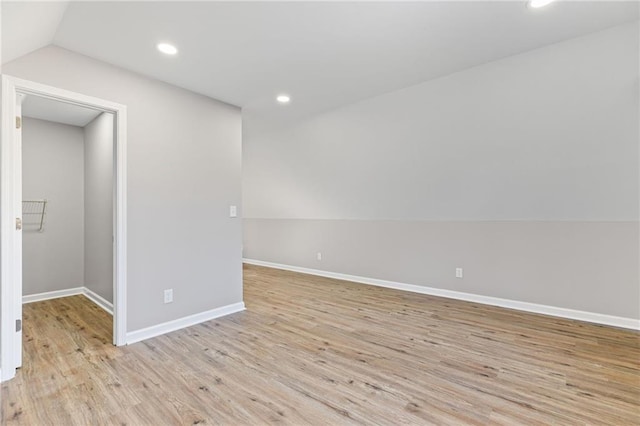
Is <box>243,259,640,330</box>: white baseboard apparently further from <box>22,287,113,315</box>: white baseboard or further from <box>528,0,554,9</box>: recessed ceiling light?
<box>22,287,113,315</box>: white baseboard

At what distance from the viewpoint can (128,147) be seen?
9.02 ft

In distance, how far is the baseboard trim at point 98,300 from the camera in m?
3.63

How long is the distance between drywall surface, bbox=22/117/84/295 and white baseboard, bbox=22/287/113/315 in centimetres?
5

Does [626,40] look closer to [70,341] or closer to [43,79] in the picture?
[43,79]

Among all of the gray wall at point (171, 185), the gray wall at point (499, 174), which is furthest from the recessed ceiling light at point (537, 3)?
the gray wall at point (171, 185)

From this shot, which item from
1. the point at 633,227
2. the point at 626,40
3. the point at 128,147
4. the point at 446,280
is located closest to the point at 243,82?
the point at 128,147

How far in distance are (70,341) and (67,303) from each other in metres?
1.55

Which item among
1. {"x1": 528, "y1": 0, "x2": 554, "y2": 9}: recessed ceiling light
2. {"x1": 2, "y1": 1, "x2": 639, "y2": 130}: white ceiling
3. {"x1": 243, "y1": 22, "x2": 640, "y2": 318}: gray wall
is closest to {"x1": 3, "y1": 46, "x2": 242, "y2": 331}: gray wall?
{"x1": 2, "y1": 1, "x2": 639, "y2": 130}: white ceiling

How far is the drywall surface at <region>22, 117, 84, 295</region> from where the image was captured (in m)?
4.00

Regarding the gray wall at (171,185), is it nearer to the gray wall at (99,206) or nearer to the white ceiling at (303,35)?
the white ceiling at (303,35)

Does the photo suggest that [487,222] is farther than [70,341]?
Yes

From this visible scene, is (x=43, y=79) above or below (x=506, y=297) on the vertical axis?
above

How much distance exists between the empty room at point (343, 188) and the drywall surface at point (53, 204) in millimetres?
24

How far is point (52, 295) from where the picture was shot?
415cm
